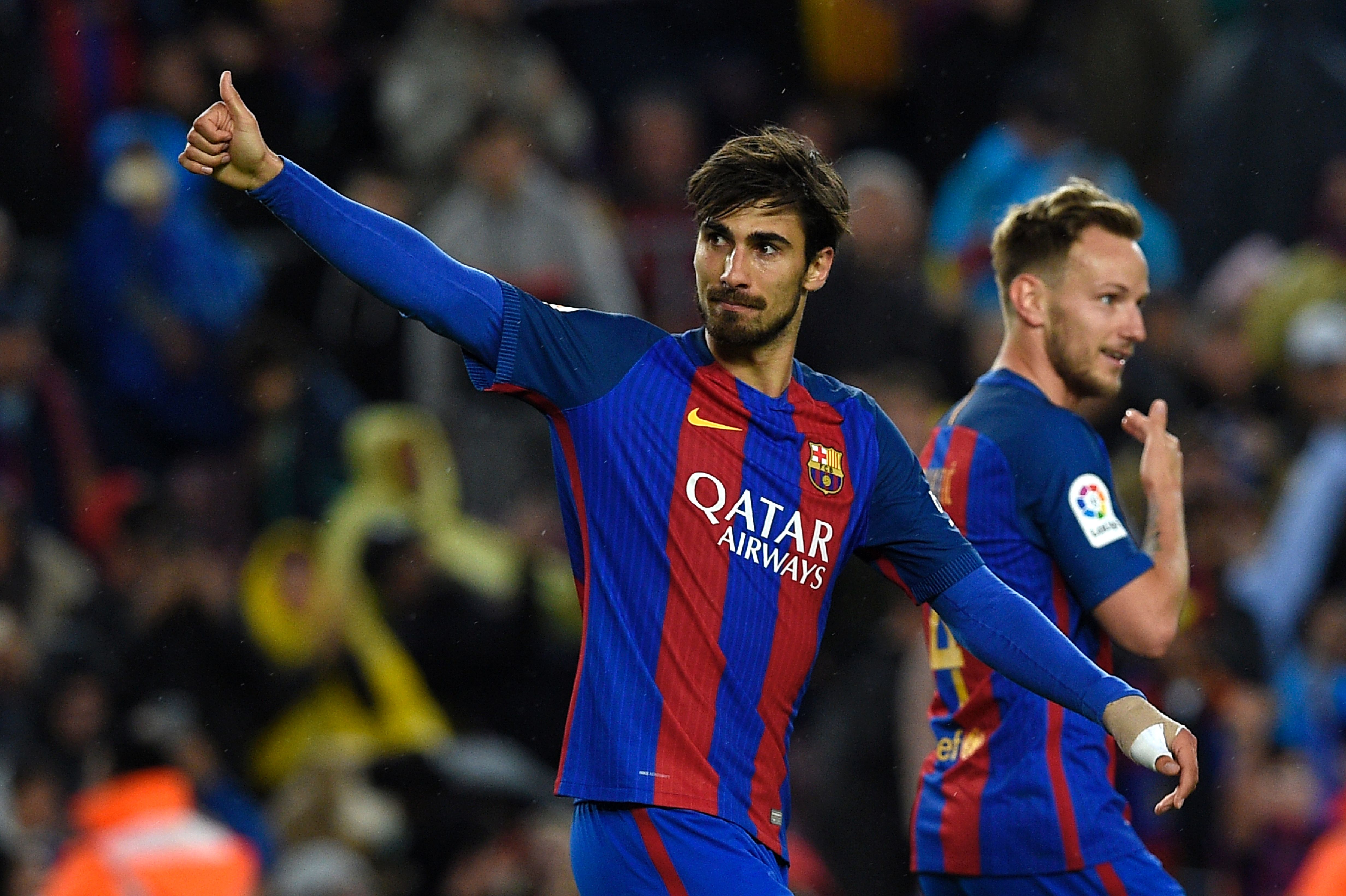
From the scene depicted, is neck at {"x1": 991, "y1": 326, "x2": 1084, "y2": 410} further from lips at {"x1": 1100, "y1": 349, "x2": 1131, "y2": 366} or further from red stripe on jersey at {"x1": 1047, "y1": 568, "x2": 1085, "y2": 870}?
red stripe on jersey at {"x1": 1047, "y1": 568, "x2": 1085, "y2": 870}

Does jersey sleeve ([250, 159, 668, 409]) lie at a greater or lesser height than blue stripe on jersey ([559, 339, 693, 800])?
greater

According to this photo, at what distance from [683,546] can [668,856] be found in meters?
0.65

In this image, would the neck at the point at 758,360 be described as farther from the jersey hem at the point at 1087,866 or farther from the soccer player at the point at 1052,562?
the jersey hem at the point at 1087,866

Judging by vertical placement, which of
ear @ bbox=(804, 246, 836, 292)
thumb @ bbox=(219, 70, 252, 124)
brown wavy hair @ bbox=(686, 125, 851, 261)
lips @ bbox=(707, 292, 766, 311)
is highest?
brown wavy hair @ bbox=(686, 125, 851, 261)

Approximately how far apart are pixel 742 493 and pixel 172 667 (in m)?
5.78

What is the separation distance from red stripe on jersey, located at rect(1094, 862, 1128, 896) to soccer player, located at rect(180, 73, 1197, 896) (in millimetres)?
714

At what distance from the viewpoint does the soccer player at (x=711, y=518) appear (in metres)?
3.95

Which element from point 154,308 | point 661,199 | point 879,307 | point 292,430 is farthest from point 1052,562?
point 154,308

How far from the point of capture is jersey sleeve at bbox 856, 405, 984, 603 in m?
4.37

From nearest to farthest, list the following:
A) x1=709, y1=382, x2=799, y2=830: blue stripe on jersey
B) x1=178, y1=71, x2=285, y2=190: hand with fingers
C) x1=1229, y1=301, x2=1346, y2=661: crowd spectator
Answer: x1=178, y1=71, x2=285, y2=190: hand with fingers, x1=709, y1=382, x2=799, y2=830: blue stripe on jersey, x1=1229, y1=301, x2=1346, y2=661: crowd spectator

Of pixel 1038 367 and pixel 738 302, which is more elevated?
pixel 1038 367

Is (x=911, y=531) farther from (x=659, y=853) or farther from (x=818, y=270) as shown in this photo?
(x=659, y=853)

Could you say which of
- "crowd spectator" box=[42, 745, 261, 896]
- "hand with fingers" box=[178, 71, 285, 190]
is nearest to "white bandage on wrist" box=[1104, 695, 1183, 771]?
"hand with fingers" box=[178, 71, 285, 190]

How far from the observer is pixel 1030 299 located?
512 cm
